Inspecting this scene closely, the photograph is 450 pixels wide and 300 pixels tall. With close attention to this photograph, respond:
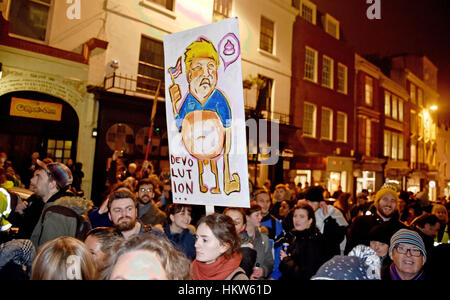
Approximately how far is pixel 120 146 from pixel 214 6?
7.61m

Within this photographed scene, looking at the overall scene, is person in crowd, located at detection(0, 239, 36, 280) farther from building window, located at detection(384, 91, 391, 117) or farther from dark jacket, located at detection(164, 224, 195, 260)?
building window, located at detection(384, 91, 391, 117)

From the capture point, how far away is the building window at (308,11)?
17.3m

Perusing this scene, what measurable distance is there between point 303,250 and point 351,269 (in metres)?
1.43

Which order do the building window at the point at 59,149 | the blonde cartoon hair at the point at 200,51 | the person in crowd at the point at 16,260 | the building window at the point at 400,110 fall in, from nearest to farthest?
1. the person in crowd at the point at 16,260
2. the blonde cartoon hair at the point at 200,51
3. the building window at the point at 59,149
4. the building window at the point at 400,110

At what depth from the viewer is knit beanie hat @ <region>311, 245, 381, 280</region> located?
5.82ft

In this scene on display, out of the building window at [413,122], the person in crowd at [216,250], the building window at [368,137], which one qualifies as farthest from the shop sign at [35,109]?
the building window at [413,122]

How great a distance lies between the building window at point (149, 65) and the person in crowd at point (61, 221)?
8.59 meters

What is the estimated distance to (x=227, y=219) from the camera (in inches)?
102

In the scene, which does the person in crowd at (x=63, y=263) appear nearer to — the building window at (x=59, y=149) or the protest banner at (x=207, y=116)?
the protest banner at (x=207, y=116)

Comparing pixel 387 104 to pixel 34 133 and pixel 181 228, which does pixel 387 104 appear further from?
pixel 181 228

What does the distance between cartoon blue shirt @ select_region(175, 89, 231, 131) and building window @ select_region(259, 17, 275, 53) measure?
12940mm

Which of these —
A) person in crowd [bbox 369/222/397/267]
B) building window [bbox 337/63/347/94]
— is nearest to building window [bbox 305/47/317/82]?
building window [bbox 337/63/347/94]
